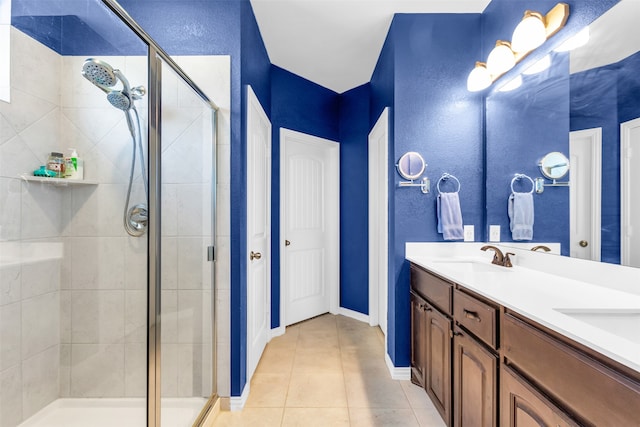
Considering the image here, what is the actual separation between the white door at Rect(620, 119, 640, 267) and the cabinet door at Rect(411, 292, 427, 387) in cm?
97

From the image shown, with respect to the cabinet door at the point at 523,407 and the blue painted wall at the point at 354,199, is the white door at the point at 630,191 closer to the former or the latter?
the cabinet door at the point at 523,407

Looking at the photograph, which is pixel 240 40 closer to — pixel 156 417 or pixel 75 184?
pixel 75 184

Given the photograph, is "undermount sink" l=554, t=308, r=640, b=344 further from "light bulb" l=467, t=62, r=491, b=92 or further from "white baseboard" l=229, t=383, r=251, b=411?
"white baseboard" l=229, t=383, r=251, b=411

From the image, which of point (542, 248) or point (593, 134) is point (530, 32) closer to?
point (593, 134)

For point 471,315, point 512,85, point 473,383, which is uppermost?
point 512,85

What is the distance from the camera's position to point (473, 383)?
1236 mm

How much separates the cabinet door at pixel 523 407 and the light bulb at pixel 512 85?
1.70m

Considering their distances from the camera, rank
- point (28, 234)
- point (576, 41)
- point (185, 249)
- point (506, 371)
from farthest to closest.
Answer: point (185, 249) < point (576, 41) < point (28, 234) < point (506, 371)

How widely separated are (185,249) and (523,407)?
1.58 metres

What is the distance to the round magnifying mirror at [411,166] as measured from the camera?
80.5 inches

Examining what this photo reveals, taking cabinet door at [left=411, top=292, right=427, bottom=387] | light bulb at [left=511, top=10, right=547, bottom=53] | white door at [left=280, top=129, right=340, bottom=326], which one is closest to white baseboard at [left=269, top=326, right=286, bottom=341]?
white door at [left=280, top=129, right=340, bottom=326]

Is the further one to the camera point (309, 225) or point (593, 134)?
point (309, 225)

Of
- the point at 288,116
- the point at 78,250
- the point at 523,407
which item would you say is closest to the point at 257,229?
the point at 78,250

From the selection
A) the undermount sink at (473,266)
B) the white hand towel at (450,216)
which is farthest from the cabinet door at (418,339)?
the white hand towel at (450,216)
